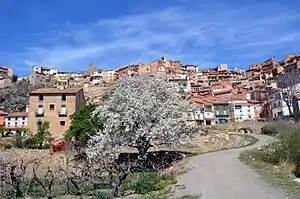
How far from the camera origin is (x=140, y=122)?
106 feet

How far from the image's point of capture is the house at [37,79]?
144m

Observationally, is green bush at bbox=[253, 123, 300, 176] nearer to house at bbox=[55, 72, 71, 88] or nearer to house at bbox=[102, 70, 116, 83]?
house at bbox=[55, 72, 71, 88]

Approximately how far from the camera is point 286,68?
12275 cm

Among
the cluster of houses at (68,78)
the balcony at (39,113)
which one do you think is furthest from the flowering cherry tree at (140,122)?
the cluster of houses at (68,78)

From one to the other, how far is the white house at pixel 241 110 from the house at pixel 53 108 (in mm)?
36868

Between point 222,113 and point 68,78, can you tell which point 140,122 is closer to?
point 222,113

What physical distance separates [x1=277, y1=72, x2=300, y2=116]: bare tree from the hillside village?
51 cm

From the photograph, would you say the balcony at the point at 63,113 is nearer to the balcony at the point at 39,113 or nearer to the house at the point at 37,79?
the balcony at the point at 39,113

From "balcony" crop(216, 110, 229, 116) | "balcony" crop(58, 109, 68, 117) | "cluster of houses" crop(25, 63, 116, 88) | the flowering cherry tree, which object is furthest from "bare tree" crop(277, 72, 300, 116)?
"cluster of houses" crop(25, 63, 116, 88)

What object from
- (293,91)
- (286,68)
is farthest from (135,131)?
(286,68)

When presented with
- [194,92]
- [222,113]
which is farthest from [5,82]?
[222,113]

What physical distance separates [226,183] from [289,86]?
231 ft

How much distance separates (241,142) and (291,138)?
71.4 ft

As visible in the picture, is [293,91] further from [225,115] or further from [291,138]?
[291,138]
